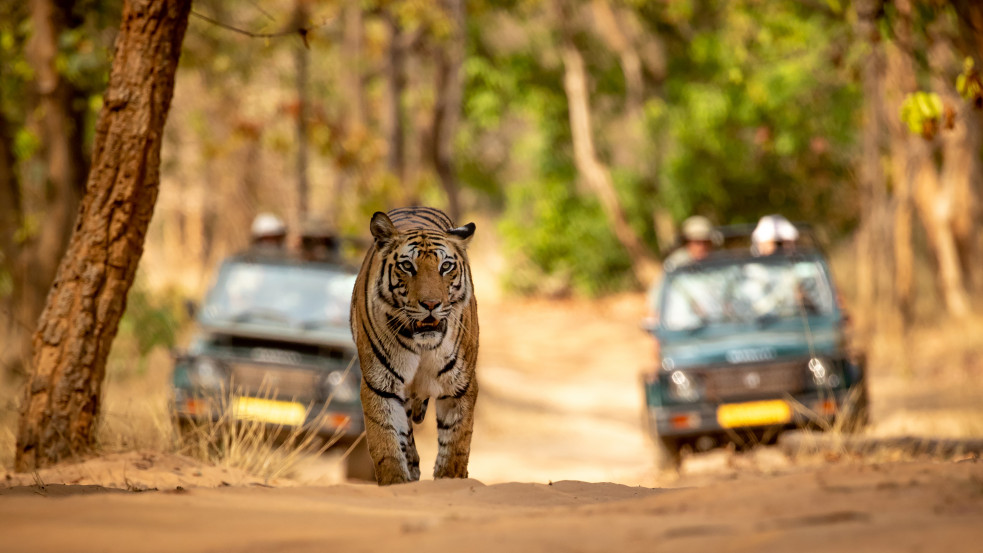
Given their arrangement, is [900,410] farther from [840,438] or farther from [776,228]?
[840,438]

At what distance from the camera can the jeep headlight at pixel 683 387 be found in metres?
10.9

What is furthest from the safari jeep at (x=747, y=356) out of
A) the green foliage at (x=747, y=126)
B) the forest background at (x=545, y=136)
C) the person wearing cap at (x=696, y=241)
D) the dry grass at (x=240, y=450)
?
the green foliage at (x=747, y=126)

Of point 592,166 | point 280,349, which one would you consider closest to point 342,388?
point 280,349

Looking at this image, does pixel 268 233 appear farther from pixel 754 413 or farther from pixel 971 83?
pixel 971 83

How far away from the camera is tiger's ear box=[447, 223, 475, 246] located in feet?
21.4

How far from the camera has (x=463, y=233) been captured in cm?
656

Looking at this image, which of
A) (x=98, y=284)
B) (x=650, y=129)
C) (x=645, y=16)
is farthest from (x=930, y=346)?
(x=98, y=284)

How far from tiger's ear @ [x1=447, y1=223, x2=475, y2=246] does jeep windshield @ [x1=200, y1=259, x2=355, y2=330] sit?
4721mm

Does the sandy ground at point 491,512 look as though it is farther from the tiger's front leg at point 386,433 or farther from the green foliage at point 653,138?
the green foliage at point 653,138

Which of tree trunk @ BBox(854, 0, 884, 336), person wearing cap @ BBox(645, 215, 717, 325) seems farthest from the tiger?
tree trunk @ BBox(854, 0, 884, 336)

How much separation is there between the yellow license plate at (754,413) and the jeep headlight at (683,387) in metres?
0.25

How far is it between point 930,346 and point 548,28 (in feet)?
47.5

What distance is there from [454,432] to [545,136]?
25785mm

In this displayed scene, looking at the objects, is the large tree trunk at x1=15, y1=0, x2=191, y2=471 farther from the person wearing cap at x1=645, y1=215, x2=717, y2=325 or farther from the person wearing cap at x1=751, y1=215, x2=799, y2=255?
the person wearing cap at x1=751, y1=215, x2=799, y2=255
